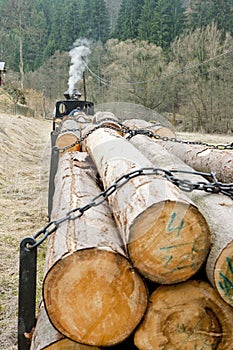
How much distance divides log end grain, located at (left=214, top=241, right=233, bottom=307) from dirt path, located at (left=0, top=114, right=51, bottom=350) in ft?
7.18

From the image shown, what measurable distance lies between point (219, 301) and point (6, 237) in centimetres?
439

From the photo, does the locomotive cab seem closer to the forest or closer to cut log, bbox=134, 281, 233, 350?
the forest

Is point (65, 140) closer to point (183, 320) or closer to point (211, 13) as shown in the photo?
point (183, 320)

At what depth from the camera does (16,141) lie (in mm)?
15438

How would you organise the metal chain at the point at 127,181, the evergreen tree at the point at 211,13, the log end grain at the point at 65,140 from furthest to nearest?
1. the evergreen tree at the point at 211,13
2. the log end grain at the point at 65,140
3. the metal chain at the point at 127,181

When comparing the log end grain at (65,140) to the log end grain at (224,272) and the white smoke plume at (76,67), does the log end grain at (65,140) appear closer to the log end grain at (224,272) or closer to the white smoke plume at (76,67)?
the log end grain at (224,272)

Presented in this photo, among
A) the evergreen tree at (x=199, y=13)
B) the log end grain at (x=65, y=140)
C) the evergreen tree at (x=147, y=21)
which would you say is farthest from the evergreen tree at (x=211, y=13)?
the log end grain at (x=65, y=140)

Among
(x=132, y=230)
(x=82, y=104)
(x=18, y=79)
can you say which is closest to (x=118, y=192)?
(x=132, y=230)

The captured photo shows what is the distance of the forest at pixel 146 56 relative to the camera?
27.0 meters

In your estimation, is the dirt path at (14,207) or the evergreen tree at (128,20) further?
the evergreen tree at (128,20)

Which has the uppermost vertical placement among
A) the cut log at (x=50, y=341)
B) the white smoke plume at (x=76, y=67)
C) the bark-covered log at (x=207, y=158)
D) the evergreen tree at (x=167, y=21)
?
the evergreen tree at (x=167, y=21)

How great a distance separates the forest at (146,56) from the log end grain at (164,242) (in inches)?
929

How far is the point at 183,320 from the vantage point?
2182 millimetres

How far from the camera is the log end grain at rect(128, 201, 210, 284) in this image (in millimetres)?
2150
